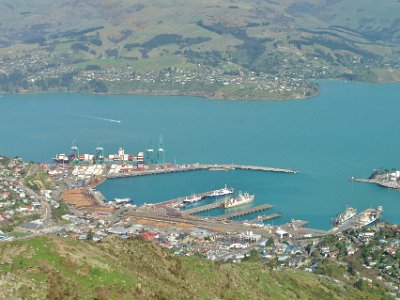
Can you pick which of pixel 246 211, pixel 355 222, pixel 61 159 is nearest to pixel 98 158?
pixel 61 159

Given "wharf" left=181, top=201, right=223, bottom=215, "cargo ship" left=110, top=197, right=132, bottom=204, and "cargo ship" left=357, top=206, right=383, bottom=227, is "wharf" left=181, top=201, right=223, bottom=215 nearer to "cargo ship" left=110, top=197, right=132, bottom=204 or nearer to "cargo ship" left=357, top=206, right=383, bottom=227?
"cargo ship" left=110, top=197, right=132, bottom=204

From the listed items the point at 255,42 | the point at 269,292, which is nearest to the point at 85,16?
the point at 255,42

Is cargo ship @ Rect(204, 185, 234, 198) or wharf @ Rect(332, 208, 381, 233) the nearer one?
wharf @ Rect(332, 208, 381, 233)

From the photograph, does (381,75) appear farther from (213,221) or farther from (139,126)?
(213,221)

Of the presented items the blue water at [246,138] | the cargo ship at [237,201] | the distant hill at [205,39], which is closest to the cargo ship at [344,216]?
the blue water at [246,138]

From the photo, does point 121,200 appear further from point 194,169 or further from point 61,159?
point 61,159

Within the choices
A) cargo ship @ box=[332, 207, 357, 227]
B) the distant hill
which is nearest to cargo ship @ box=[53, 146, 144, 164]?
cargo ship @ box=[332, 207, 357, 227]

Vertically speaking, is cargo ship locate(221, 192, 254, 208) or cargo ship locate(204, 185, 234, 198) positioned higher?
cargo ship locate(221, 192, 254, 208)

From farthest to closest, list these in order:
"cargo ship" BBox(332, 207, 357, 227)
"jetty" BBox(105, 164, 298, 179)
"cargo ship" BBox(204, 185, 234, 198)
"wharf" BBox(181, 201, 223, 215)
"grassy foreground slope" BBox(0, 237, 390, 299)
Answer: "jetty" BBox(105, 164, 298, 179)
"cargo ship" BBox(204, 185, 234, 198)
"wharf" BBox(181, 201, 223, 215)
"cargo ship" BBox(332, 207, 357, 227)
"grassy foreground slope" BBox(0, 237, 390, 299)
